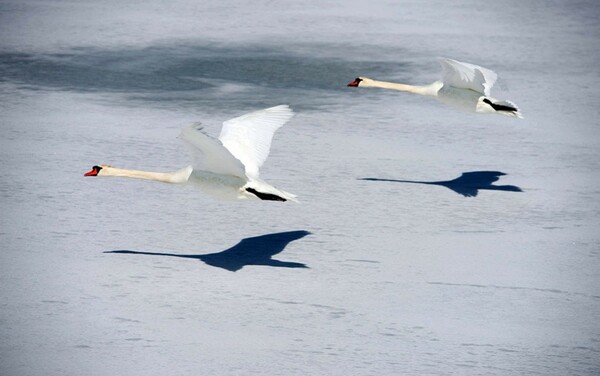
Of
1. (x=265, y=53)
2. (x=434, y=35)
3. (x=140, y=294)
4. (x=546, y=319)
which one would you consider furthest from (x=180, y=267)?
(x=434, y=35)

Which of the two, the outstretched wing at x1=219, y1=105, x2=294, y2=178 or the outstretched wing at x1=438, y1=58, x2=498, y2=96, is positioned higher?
the outstretched wing at x1=438, y1=58, x2=498, y2=96

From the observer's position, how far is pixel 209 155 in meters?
8.72

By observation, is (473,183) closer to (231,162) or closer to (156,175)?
(231,162)

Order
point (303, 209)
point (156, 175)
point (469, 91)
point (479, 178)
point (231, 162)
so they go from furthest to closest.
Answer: point (469, 91)
point (479, 178)
point (303, 209)
point (156, 175)
point (231, 162)

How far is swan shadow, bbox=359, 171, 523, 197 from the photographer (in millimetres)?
10820

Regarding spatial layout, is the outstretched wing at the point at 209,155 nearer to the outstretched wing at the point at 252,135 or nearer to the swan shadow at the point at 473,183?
the outstretched wing at the point at 252,135

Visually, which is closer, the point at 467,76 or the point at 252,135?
the point at 252,135

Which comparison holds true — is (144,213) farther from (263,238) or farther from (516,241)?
(516,241)

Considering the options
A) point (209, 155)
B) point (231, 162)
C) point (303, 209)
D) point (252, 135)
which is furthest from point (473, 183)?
point (209, 155)

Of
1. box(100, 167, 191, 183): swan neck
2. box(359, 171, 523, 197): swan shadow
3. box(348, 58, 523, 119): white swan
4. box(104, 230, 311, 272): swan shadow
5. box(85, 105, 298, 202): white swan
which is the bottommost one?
box(104, 230, 311, 272): swan shadow

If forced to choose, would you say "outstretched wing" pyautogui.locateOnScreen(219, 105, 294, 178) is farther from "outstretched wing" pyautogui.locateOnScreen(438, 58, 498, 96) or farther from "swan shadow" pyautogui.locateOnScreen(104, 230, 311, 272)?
"outstretched wing" pyautogui.locateOnScreen(438, 58, 498, 96)

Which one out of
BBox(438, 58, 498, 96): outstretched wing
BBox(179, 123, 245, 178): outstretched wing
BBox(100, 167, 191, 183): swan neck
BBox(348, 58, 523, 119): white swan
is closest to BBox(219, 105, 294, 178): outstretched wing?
BBox(179, 123, 245, 178): outstretched wing

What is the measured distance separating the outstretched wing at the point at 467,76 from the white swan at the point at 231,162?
1975mm

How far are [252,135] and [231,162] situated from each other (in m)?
0.93
